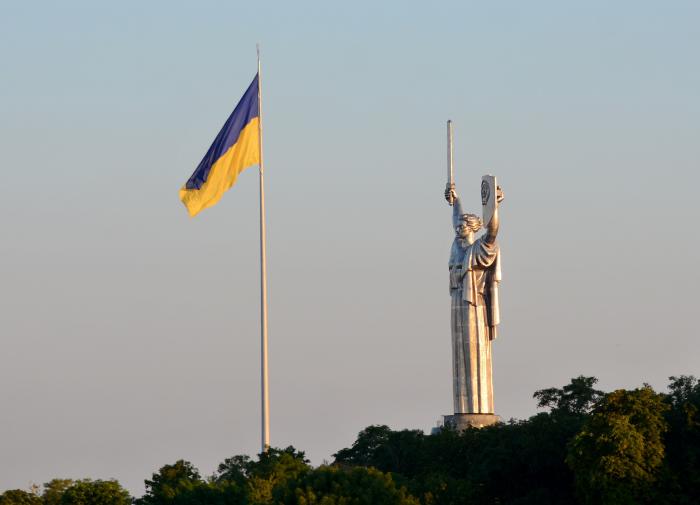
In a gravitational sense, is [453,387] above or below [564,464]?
above

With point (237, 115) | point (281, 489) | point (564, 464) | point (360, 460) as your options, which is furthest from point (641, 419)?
point (360, 460)

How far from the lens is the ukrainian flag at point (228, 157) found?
69375 mm

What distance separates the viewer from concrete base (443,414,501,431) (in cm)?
9169

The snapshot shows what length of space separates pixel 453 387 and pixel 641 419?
20.7m

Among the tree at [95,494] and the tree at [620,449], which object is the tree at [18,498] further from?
the tree at [620,449]

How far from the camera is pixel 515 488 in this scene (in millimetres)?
79438

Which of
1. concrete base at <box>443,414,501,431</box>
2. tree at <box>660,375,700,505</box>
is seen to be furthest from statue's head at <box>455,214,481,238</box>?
tree at <box>660,375,700,505</box>

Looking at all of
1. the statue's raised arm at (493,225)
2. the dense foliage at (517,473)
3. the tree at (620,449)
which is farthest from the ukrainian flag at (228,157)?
the statue's raised arm at (493,225)

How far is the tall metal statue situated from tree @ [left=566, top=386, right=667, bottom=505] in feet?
60.7

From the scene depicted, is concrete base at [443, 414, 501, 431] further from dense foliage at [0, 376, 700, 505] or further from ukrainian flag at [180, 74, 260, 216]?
ukrainian flag at [180, 74, 260, 216]

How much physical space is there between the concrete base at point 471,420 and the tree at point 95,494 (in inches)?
823

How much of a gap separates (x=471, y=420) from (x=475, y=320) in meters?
4.83

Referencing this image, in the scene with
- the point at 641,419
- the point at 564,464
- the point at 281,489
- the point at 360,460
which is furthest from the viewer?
the point at 360,460

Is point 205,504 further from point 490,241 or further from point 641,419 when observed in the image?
point 490,241
